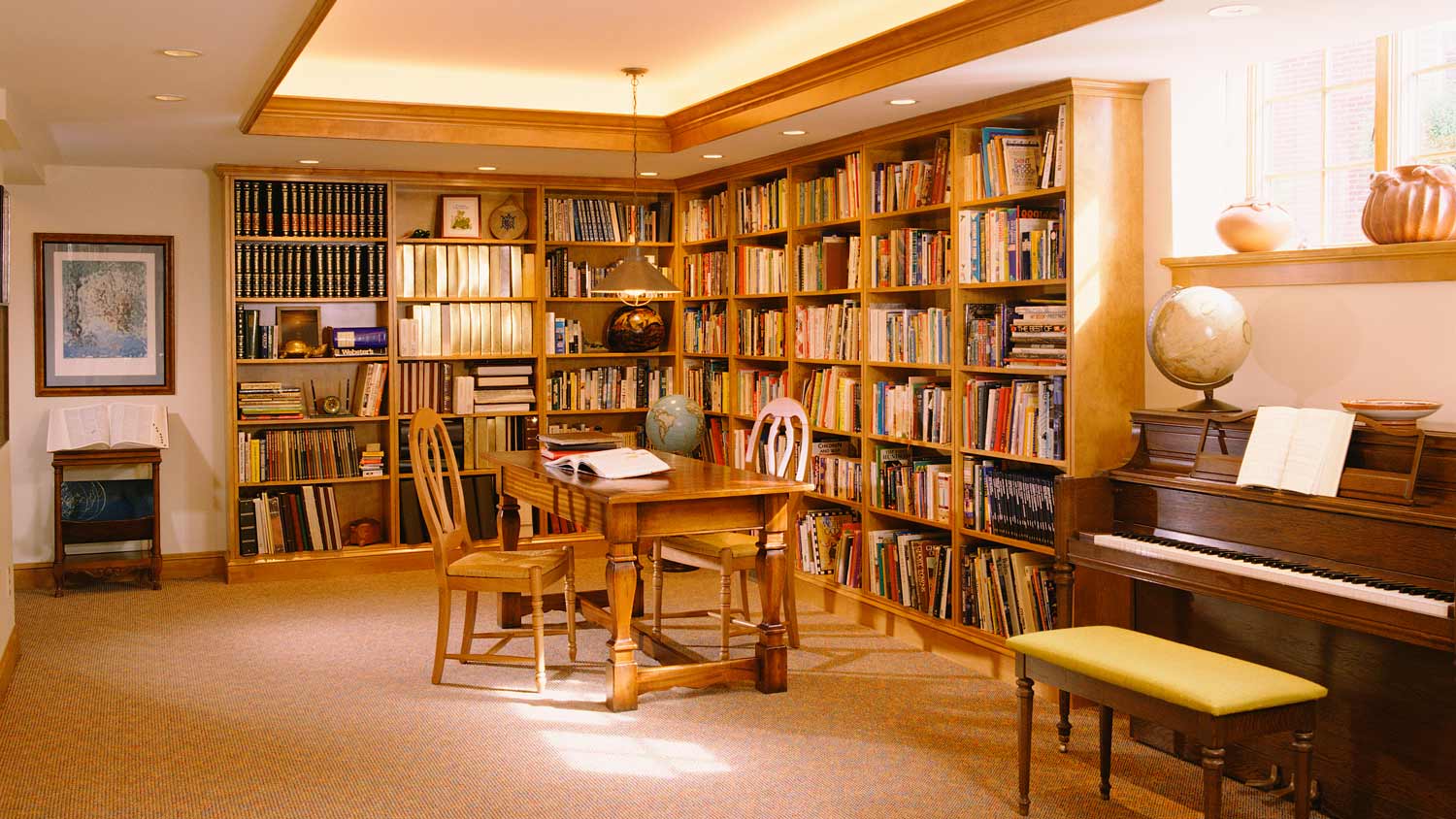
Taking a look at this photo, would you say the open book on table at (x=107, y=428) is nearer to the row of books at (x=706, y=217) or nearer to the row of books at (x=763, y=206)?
the row of books at (x=706, y=217)

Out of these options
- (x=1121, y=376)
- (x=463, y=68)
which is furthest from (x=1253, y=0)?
(x=463, y=68)

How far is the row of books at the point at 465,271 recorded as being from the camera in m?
7.27

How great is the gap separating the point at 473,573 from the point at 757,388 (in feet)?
8.24

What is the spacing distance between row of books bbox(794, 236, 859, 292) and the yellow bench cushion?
2.77m

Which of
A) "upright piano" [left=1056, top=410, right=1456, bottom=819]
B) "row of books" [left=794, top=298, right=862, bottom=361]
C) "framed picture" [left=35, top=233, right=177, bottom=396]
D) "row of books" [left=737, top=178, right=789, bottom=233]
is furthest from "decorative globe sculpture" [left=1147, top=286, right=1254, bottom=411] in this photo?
"framed picture" [left=35, top=233, right=177, bottom=396]

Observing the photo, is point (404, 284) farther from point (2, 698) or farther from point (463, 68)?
point (2, 698)

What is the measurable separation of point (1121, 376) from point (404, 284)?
14.0 feet

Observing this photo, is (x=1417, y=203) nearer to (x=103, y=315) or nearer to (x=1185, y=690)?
(x=1185, y=690)

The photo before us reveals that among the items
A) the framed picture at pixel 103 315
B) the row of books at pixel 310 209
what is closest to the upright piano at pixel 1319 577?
the row of books at pixel 310 209

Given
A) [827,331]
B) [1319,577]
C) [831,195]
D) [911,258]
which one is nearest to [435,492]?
[827,331]

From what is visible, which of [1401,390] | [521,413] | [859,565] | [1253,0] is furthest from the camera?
[521,413]

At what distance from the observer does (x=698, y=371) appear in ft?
24.8

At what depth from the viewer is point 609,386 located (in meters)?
7.79

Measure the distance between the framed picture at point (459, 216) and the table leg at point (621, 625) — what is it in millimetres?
3503
